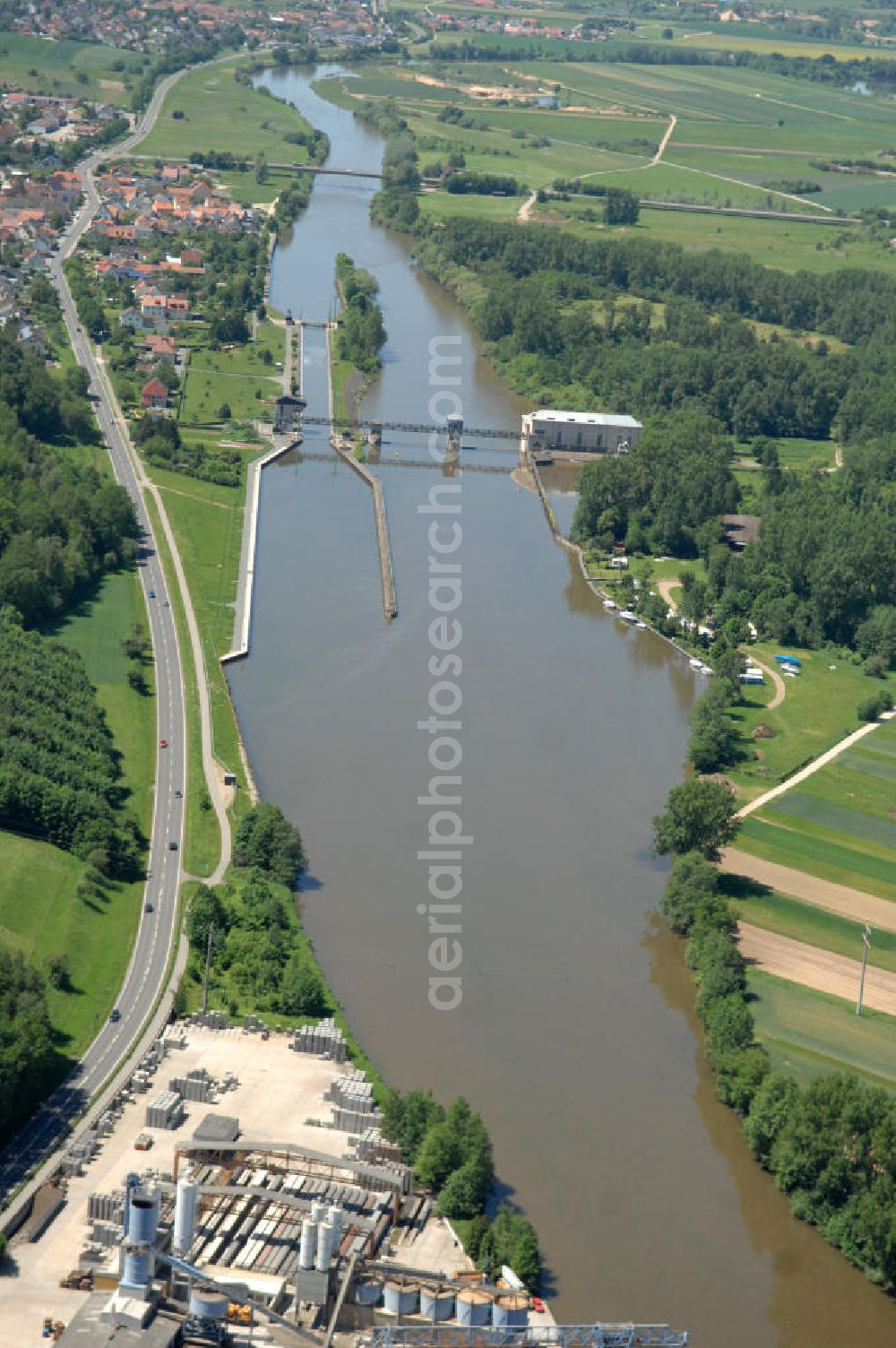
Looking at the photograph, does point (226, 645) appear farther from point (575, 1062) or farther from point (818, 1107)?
point (818, 1107)

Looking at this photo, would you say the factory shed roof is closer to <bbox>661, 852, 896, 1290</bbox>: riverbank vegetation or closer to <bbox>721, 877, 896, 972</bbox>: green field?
<bbox>661, 852, 896, 1290</bbox>: riverbank vegetation

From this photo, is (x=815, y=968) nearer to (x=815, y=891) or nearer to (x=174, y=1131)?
(x=815, y=891)

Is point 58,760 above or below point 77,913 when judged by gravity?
above

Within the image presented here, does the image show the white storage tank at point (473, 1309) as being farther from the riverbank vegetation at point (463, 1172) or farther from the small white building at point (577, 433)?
the small white building at point (577, 433)

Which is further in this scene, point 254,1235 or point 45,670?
point 45,670

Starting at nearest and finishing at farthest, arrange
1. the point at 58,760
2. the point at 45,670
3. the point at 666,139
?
the point at 58,760 < the point at 45,670 < the point at 666,139

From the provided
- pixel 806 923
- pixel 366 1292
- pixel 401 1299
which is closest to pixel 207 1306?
pixel 366 1292
